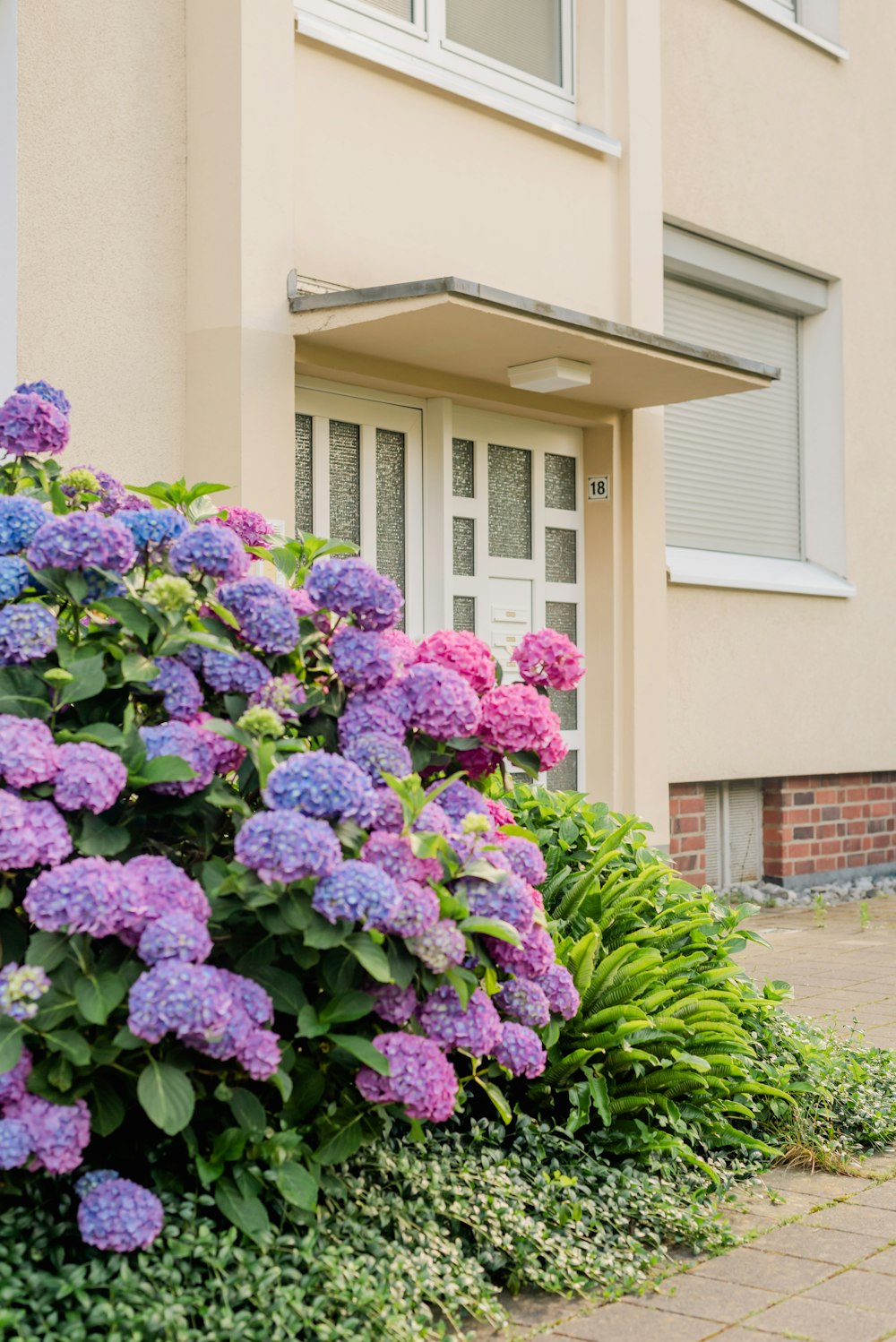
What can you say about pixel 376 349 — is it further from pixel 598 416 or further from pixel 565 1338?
pixel 565 1338

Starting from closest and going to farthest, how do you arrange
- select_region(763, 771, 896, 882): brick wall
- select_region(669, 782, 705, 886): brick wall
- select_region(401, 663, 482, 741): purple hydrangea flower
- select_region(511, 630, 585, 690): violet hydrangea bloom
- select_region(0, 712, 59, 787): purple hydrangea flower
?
select_region(0, 712, 59, 787): purple hydrangea flower < select_region(401, 663, 482, 741): purple hydrangea flower < select_region(511, 630, 585, 690): violet hydrangea bloom < select_region(669, 782, 705, 886): brick wall < select_region(763, 771, 896, 882): brick wall

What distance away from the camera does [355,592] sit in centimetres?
320

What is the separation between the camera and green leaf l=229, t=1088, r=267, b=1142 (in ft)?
9.43

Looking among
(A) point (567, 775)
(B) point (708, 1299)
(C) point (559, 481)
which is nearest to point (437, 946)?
(B) point (708, 1299)

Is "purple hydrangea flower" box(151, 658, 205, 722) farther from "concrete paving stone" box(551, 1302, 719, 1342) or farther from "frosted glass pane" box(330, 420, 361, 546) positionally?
"frosted glass pane" box(330, 420, 361, 546)

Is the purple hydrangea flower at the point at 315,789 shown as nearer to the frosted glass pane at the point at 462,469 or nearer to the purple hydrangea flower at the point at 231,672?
the purple hydrangea flower at the point at 231,672

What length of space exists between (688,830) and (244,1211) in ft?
22.1

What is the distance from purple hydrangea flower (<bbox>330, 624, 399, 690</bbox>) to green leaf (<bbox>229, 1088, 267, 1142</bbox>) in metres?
0.84

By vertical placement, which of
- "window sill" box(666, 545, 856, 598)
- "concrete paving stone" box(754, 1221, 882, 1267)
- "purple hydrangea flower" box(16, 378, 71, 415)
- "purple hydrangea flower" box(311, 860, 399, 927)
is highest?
"window sill" box(666, 545, 856, 598)

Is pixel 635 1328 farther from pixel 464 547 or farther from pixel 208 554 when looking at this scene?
pixel 464 547

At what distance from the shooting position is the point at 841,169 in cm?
1070

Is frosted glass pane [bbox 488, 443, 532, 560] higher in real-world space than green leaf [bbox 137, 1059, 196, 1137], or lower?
higher

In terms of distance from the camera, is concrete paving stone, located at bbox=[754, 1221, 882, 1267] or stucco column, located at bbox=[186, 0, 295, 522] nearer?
concrete paving stone, located at bbox=[754, 1221, 882, 1267]

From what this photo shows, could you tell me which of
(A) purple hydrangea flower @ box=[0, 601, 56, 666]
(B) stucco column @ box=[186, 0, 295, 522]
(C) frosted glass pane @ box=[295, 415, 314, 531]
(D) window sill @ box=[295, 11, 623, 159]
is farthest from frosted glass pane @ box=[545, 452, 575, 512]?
(A) purple hydrangea flower @ box=[0, 601, 56, 666]
